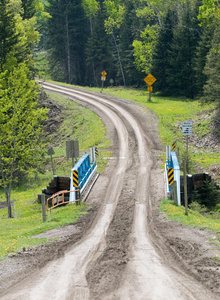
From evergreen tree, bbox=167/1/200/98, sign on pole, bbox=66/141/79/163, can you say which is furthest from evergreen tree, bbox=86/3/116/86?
sign on pole, bbox=66/141/79/163

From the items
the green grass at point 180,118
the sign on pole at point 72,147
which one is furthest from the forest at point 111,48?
the sign on pole at point 72,147

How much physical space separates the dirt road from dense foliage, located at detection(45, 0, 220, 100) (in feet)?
69.4

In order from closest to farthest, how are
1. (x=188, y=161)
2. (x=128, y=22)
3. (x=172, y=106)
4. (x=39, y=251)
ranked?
1. (x=39, y=251)
2. (x=188, y=161)
3. (x=172, y=106)
4. (x=128, y=22)

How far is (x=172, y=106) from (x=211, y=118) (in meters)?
8.61

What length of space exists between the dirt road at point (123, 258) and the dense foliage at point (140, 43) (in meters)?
21.1

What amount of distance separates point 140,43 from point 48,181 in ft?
131

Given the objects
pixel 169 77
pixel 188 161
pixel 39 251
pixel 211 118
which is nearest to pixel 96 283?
pixel 39 251

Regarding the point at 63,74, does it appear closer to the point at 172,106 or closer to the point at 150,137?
the point at 172,106

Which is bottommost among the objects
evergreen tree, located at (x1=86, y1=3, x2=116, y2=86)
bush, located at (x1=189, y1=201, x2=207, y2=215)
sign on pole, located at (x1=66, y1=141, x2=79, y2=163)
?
bush, located at (x1=189, y1=201, x2=207, y2=215)

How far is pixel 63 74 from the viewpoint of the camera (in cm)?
8138

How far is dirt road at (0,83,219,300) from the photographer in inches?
350

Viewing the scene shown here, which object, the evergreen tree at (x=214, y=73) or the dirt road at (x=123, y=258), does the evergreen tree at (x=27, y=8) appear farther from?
the dirt road at (x=123, y=258)

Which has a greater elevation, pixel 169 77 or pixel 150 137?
pixel 169 77

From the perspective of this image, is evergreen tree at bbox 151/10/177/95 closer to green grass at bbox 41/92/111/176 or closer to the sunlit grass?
green grass at bbox 41/92/111/176
